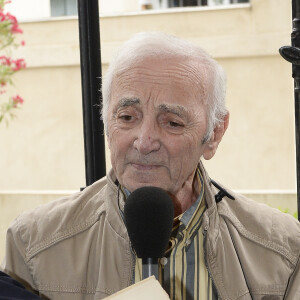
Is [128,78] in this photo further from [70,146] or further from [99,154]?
[70,146]

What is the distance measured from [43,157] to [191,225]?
12.5ft

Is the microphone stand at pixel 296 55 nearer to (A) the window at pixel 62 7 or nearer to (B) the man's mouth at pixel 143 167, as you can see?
(B) the man's mouth at pixel 143 167

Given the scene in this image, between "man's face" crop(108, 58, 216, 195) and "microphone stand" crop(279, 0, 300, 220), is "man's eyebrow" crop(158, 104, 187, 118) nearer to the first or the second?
"man's face" crop(108, 58, 216, 195)

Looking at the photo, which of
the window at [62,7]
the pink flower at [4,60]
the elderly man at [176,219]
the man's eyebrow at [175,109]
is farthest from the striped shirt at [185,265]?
the pink flower at [4,60]

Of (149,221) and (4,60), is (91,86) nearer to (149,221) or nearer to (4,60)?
(149,221)

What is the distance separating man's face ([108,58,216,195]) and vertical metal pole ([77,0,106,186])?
1.17 ft

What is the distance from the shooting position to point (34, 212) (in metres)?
1.41

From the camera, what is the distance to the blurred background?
4648mm

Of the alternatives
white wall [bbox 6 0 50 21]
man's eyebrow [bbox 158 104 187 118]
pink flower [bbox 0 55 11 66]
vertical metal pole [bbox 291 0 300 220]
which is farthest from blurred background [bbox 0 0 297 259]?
man's eyebrow [bbox 158 104 187 118]

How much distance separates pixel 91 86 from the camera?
1.67 metres

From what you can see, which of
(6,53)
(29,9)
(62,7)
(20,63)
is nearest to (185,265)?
(62,7)

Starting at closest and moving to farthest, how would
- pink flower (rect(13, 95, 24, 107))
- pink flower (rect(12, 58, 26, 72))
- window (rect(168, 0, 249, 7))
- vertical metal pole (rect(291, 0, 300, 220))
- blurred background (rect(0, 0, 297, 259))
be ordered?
vertical metal pole (rect(291, 0, 300, 220)), pink flower (rect(12, 58, 26, 72)), pink flower (rect(13, 95, 24, 107)), blurred background (rect(0, 0, 297, 259)), window (rect(168, 0, 249, 7))

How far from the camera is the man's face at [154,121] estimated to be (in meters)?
1.28

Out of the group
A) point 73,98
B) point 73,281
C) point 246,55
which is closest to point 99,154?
point 73,281
